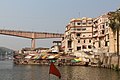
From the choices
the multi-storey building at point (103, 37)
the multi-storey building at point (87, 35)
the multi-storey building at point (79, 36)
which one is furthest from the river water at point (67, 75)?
the multi-storey building at point (79, 36)

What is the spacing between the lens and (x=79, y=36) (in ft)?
289

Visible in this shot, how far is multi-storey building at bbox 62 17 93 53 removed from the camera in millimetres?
86938

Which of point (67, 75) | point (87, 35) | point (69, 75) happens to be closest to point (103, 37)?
point (87, 35)

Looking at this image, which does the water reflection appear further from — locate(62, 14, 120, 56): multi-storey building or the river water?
locate(62, 14, 120, 56): multi-storey building

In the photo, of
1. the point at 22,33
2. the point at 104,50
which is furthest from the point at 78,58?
the point at 22,33

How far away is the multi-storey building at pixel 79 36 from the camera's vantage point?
285 ft

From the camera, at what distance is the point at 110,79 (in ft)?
130

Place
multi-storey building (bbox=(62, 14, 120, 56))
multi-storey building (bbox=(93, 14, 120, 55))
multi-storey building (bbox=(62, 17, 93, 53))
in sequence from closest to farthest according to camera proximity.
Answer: multi-storey building (bbox=(93, 14, 120, 55)) → multi-storey building (bbox=(62, 14, 120, 56)) → multi-storey building (bbox=(62, 17, 93, 53))

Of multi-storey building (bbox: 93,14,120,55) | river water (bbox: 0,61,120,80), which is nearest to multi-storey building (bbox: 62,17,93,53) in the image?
multi-storey building (bbox: 93,14,120,55)

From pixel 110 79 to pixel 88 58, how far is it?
35.2 meters

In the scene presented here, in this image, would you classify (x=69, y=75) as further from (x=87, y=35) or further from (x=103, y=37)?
(x=87, y=35)

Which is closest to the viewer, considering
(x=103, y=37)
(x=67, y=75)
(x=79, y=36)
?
(x=67, y=75)

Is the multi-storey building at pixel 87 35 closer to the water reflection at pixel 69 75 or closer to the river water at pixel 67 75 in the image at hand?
the river water at pixel 67 75

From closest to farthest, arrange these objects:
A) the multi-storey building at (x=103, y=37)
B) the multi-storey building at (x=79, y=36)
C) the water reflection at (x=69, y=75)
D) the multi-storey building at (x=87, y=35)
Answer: the water reflection at (x=69, y=75), the multi-storey building at (x=103, y=37), the multi-storey building at (x=87, y=35), the multi-storey building at (x=79, y=36)
